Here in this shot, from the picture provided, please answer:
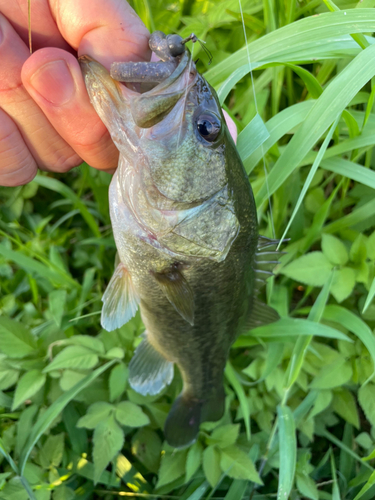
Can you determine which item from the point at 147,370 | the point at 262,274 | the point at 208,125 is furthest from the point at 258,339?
the point at 208,125

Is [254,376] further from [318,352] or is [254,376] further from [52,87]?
[52,87]

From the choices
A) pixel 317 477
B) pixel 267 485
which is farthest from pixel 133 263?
pixel 317 477

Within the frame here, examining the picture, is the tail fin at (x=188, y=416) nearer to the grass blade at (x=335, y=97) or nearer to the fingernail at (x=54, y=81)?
the grass blade at (x=335, y=97)

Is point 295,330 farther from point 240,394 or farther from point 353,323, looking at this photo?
point 240,394

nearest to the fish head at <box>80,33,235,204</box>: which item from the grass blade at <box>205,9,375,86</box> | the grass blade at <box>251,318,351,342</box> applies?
the grass blade at <box>205,9,375,86</box>

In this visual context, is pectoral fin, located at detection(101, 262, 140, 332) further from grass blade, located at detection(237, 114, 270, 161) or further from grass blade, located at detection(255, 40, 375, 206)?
grass blade, located at detection(255, 40, 375, 206)

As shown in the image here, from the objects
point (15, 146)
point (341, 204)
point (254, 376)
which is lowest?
point (254, 376)

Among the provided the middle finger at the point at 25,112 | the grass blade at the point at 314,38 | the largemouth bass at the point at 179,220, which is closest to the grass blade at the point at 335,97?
the grass blade at the point at 314,38
